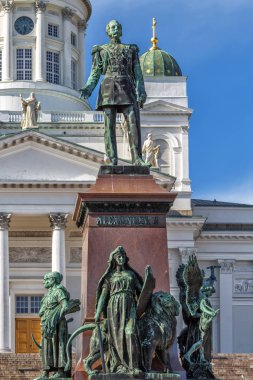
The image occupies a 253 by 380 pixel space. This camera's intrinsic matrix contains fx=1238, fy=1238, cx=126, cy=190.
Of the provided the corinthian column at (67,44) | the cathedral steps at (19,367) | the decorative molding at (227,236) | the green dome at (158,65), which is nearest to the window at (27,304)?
the decorative molding at (227,236)

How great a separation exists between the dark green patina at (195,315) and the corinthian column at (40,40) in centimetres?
5182

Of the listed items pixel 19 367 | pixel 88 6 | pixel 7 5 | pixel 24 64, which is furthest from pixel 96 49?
pixel 88 6

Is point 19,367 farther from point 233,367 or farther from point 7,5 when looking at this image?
point 7,5

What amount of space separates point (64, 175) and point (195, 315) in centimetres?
3813

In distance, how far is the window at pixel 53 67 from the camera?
6916 cm

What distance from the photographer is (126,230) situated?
597 inches

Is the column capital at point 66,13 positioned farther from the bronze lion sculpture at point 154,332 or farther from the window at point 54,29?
the bronze lion sculpture at point 154,332

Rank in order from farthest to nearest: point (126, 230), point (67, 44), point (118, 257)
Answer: point (67, 44)
point (126, 230)
point (118, 257)

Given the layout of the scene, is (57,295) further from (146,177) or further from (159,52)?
(159,52)

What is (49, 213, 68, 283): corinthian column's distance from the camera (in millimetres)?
53312

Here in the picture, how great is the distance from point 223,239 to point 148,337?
154 ft

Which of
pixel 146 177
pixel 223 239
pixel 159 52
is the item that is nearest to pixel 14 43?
pixel 159 52

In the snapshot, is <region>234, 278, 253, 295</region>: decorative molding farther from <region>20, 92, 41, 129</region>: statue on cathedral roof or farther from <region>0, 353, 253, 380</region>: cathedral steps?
<region>0, 353, 253, 380</region>: cathedral steps

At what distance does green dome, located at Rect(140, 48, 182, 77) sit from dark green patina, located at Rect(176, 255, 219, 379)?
46375mm
